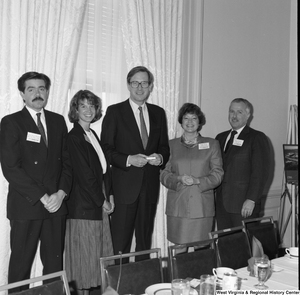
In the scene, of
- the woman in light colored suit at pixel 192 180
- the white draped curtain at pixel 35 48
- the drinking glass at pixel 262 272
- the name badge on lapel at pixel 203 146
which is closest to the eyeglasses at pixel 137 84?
the woman in light colored suit at pixel 192 180

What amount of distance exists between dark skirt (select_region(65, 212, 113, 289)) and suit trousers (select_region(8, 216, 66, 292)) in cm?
15

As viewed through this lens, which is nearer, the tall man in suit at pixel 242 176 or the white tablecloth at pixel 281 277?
the white tablecloth at pixel 281 277

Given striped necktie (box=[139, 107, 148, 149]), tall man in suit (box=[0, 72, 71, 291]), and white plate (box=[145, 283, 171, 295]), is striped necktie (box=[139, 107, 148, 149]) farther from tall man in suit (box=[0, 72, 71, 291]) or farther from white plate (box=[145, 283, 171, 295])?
white plate (box=[145, 283, 171, 295])

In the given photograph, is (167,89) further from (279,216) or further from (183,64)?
(279,216)

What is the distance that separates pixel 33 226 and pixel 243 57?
12.0 ft

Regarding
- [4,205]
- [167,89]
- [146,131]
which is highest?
[167,89]

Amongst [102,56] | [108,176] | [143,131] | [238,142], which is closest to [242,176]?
[238,142]

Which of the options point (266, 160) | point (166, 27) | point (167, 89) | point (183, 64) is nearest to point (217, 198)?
point (266, 160)

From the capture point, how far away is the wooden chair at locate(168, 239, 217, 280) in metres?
2.31

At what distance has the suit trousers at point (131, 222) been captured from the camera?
348 centimetres

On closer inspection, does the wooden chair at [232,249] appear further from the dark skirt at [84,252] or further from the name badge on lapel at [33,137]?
the name badge on lapel at [33,137]

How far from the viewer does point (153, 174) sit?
141 inches

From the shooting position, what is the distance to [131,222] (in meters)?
3.51

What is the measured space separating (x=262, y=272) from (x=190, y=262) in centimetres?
52
